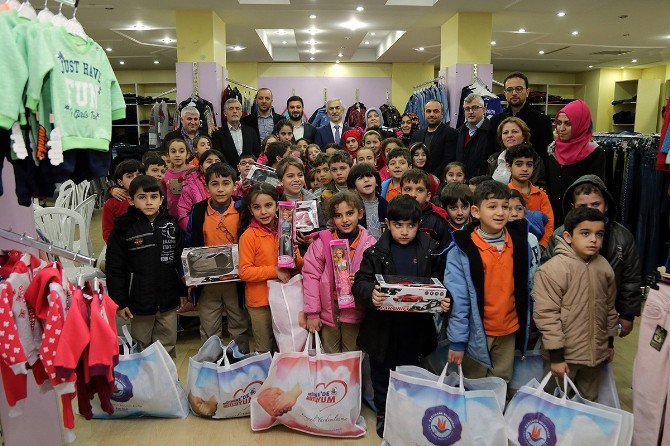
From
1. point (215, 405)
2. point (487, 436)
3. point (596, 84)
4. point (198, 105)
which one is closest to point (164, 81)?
point (198, 105)

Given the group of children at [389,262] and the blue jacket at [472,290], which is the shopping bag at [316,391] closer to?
the group of children at [389,262]

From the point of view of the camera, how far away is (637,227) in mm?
4371

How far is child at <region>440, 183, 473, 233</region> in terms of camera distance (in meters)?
3.06

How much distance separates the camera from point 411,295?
2.30 metres

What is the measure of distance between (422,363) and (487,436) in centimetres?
56

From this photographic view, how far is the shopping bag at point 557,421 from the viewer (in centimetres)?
210

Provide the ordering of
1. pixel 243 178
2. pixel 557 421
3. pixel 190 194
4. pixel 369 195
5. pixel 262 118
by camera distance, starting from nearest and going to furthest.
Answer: pixel 557 421
pixel 369 195
pixel 190 194
pixel 243 178
pixel 262 118

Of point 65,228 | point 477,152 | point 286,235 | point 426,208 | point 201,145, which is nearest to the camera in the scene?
point 286,235

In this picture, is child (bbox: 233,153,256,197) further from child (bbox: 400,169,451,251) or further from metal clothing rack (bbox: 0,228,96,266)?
metal clothing rack (bbox: 0,228,96,266)

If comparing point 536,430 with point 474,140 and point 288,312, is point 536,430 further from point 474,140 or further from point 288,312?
point 474,140

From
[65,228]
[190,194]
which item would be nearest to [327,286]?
[190,194]

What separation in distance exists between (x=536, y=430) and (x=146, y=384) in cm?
185

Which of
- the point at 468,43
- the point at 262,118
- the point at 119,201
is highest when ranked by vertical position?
the point at 468,43

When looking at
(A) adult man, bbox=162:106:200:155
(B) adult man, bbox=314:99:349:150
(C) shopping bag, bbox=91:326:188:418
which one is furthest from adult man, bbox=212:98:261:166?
(C) shopping bag, bbox=91:326:188:418
